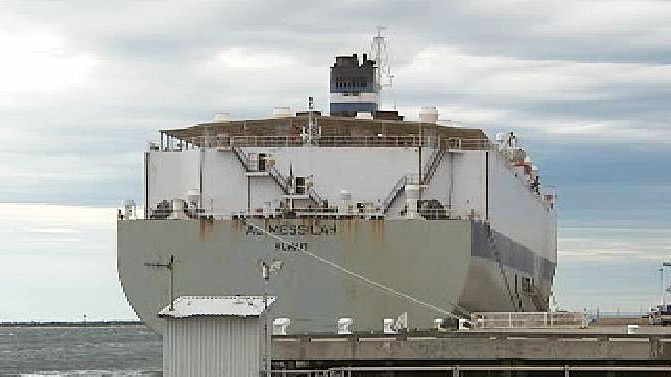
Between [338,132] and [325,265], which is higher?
[338,132]

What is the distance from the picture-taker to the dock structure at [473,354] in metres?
23.7

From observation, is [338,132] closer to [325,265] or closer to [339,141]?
[339,141]

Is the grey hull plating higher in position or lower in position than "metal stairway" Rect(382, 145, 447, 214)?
lower

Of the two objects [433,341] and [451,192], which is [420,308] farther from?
[433,341]

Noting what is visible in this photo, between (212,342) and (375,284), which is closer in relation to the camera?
(212,342)

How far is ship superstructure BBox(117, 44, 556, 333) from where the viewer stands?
3922cm

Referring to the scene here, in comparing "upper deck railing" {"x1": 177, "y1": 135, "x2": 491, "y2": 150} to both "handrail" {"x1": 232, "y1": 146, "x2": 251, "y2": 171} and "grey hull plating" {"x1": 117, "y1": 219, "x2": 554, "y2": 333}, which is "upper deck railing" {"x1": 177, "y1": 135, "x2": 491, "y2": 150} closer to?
"handrail" {"x1": 232, "y1": 146, "x2": 251, "y2": 171}

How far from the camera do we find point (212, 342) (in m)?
20.7

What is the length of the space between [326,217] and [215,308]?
20.6 metres

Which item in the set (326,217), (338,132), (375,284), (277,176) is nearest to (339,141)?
(338,132)

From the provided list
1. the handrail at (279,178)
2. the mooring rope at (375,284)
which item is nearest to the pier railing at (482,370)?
the mooring rope at (375,284)

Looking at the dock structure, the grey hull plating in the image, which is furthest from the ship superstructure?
the dock structure

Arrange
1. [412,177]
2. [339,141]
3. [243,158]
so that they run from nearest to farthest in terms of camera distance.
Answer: [412,177]
[243,158]
[339,141]

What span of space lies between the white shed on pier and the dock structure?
3274 mm
